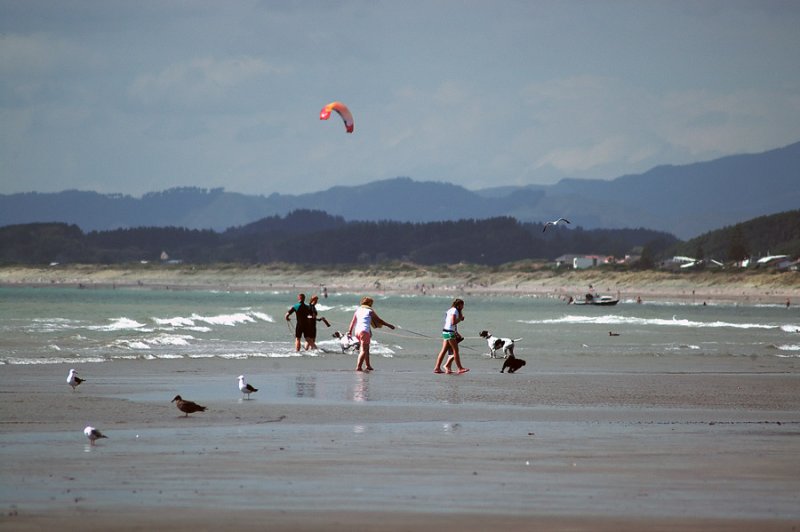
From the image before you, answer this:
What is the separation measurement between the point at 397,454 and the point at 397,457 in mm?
188

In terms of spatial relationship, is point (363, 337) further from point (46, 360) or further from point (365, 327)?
point (46, 360)

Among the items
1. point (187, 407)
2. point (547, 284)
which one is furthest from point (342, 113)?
point (547, 284)

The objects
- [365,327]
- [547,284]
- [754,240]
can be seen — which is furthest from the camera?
[754,240]

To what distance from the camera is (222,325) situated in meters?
41.5

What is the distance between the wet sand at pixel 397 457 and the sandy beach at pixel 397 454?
0.09 ft

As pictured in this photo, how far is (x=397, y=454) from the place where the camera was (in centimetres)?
1073

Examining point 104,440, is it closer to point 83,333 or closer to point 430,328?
point 83,333

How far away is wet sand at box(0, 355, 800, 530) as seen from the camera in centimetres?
816

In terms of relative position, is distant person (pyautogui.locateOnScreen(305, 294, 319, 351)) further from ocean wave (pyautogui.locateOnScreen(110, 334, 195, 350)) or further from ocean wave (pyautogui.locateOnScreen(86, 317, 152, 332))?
ocean wave (pyautogui.locateOnScreen(86, 317, 152, 332))

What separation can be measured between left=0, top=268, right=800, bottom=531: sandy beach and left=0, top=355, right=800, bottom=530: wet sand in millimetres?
28

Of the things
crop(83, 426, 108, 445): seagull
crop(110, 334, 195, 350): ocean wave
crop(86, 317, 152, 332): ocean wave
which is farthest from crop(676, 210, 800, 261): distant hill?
crop(83, 426, 108, 445): seagull

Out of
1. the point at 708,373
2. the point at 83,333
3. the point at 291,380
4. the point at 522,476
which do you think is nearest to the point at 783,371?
the point at 708,373

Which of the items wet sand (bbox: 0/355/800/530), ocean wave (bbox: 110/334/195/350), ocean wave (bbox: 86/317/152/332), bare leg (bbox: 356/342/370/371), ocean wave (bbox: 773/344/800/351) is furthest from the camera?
ocean wave (bbox: 86/317/152/332)

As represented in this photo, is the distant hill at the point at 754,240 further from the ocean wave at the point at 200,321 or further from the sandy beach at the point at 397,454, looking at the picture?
the sandy beach at the point at 397,454
